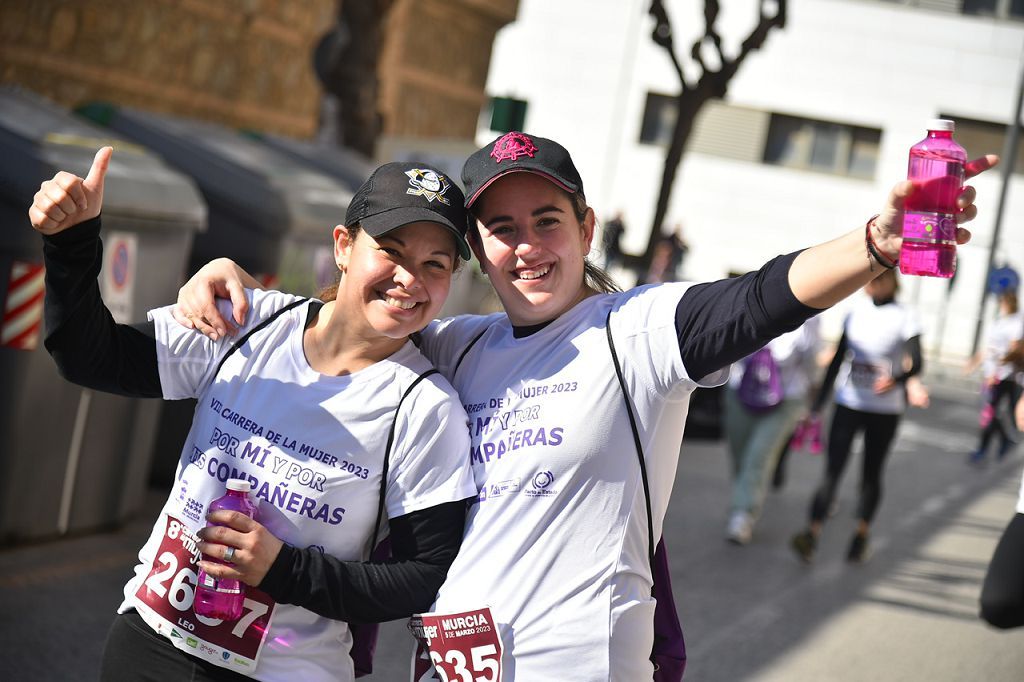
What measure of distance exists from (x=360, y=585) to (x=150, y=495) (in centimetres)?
496

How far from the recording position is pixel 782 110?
104ft

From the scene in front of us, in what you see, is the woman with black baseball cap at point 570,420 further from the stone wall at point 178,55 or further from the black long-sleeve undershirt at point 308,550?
the stone wall at point 178,55

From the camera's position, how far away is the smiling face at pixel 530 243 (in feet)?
8.72

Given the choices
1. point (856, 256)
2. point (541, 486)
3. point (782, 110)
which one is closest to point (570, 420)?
point (541, 486)

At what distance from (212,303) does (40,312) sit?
9.97ft

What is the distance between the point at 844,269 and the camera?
2.23 metres

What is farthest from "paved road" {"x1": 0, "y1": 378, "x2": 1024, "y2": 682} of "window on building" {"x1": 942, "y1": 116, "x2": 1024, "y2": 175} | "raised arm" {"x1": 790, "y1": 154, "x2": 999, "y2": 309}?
"window on building" {"x1": 942, "y1": 116, "x2": 1024, "y2": 175}

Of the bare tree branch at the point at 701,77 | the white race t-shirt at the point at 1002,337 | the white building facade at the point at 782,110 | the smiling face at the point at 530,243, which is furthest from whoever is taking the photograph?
the white building facade at the point at 782,110

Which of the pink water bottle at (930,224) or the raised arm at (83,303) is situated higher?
the pink water bottle at (930,224)

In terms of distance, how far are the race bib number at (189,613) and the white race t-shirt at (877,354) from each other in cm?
613

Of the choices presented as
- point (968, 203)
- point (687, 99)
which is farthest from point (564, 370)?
point (687, 99)

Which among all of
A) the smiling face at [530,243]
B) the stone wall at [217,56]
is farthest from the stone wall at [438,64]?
the smiling face at [530,243]

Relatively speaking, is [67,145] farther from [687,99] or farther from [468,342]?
[687,99]

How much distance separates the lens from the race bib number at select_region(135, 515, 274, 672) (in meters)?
2.45
